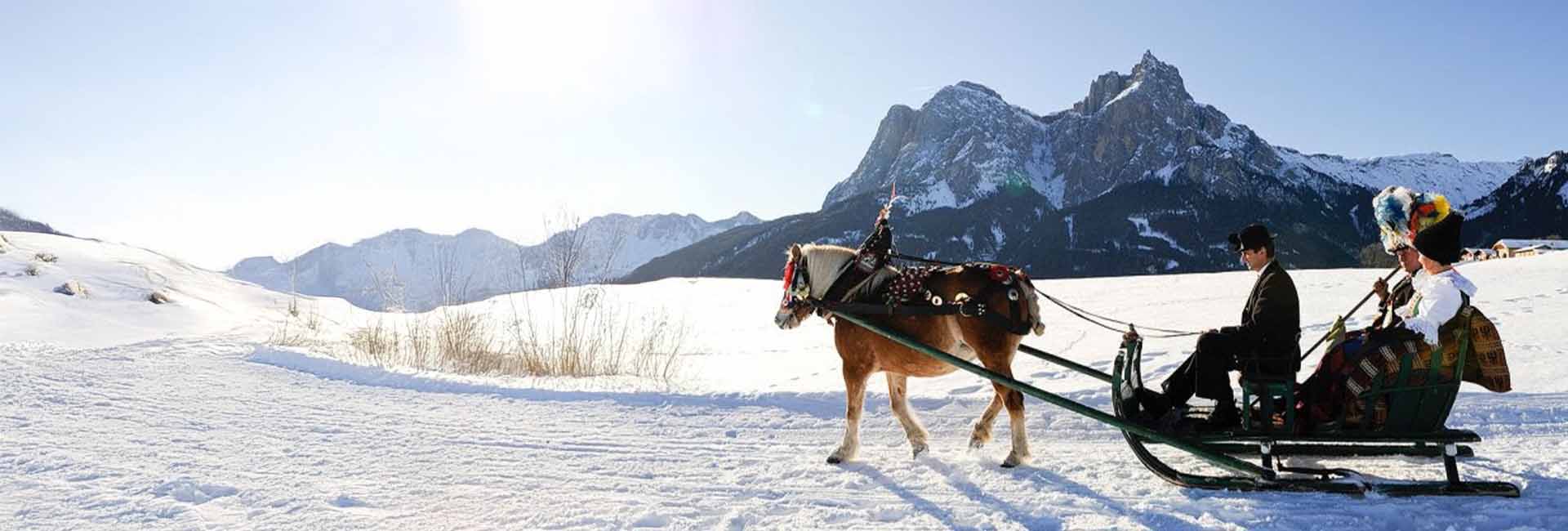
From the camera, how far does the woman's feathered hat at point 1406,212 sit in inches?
138

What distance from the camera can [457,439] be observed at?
4809 mm

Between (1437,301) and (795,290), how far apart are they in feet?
10.8

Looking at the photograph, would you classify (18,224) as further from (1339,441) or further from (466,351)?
(1339,441)

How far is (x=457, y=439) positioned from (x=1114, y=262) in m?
152

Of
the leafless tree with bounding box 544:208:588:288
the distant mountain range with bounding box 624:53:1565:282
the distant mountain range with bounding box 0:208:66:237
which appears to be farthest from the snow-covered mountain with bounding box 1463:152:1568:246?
the distant mountain range with bounding box 0:208:66:237

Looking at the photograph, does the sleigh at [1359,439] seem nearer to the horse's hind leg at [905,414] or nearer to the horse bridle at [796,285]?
the horse's hind leg at [905,414]

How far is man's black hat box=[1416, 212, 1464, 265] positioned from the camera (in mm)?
3395

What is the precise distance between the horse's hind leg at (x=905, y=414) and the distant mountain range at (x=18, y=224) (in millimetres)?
53273

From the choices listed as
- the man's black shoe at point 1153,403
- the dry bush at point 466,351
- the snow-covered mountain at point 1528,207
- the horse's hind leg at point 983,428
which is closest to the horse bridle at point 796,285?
the horse's hind leg at point 983,428

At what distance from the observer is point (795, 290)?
16.4 feet

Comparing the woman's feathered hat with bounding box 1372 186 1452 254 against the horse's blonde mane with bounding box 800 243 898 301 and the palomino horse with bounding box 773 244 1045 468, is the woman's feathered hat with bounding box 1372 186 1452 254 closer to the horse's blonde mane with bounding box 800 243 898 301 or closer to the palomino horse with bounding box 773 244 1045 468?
the palomino horse with bounding box 773 244 1045 468

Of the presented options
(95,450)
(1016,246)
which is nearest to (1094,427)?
(95,450)

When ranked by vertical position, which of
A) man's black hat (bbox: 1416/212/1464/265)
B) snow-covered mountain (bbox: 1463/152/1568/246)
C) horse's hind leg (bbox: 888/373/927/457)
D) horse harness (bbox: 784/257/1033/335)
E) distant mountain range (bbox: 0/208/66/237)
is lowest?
horse's hind leg (bbox: 888/373/927/457)

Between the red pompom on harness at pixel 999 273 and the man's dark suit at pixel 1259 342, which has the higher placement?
the red pompom on harness at pixel 999 273
